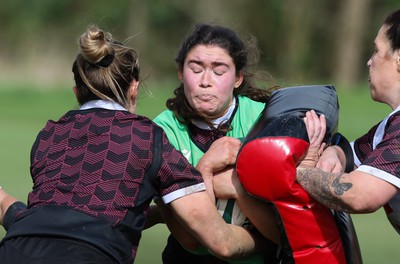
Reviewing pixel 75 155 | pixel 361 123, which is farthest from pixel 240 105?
pixel 361 123

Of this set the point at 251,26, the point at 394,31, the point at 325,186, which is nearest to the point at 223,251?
the point at 325,186

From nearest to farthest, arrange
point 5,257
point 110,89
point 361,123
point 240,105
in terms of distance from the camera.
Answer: point 5,257
point 110,89
point 240,105
point 361,123

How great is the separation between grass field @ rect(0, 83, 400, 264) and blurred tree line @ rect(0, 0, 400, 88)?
10708 mm

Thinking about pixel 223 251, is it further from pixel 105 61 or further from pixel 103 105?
pixel 105 61

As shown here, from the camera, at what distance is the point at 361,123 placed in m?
13.7

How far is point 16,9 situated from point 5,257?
3024 cm

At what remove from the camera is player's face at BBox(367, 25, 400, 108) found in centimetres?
365

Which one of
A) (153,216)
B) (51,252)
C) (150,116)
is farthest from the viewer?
(150,116)

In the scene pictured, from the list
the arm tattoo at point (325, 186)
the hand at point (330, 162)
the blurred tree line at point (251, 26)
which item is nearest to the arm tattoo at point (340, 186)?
the arm tattoo at point (325, 186)

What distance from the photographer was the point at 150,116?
13.9 metres

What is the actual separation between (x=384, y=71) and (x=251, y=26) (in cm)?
2934

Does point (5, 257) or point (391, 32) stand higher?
point (391, 32)

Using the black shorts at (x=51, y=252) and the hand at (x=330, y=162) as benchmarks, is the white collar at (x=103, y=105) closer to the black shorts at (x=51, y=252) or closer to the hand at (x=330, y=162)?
the black shorts at (x=51, y=252)

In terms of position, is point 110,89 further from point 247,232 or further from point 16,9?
point 16,9
